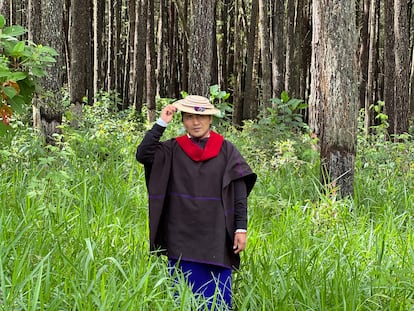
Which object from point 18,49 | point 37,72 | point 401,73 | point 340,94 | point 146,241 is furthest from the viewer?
point 401,73

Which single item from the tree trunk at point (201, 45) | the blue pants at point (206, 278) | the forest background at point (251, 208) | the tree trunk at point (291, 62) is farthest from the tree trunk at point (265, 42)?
the blue pants at point (206, 278)

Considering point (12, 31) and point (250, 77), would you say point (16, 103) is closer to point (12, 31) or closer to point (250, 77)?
point (12, 31)

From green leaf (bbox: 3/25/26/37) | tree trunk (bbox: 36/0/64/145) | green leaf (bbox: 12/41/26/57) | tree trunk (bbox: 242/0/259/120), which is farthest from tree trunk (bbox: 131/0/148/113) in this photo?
green leaf (bbox: 12/41/26/57)

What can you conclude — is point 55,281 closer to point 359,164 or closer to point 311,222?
point 311,222

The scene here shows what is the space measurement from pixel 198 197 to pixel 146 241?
1.01 meters

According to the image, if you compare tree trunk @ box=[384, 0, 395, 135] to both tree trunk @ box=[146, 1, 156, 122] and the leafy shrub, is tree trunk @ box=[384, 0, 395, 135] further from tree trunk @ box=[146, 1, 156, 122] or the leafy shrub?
the leafy shrub

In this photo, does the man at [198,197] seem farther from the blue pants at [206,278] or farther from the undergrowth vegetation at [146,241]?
the undergrowth vegetation at [146,241]

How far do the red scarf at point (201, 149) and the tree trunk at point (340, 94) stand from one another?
106 inches

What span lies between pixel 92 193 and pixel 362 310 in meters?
2.86

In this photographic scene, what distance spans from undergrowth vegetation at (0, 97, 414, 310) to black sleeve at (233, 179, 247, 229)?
0.41 m

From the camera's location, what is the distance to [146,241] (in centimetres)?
426

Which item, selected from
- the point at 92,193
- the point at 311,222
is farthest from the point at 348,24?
the point at 92,193

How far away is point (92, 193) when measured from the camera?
17.8ft

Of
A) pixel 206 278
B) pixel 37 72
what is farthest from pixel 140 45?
pixel 206 278
